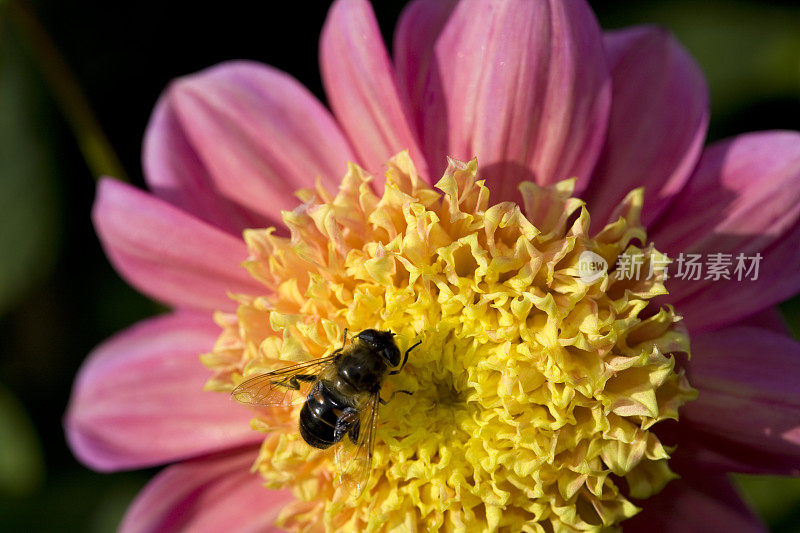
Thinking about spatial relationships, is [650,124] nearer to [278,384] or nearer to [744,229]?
[744,229]

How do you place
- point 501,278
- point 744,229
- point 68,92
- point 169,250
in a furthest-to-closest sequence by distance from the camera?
point 68,92 → point 169,250 → point 744,229 → point 501,278

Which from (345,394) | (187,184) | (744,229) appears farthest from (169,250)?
(744,229)

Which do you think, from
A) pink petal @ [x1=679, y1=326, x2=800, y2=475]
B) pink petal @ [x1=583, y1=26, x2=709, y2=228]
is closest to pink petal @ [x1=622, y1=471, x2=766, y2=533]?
pink petal @ [x1=679, y1=326, x2=800, y2=475]

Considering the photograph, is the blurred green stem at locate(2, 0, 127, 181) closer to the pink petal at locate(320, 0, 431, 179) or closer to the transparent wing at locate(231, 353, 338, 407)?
the pink petal at locate(320, 0, 431, 179)

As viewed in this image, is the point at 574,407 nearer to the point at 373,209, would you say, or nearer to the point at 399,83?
the point at 373,209

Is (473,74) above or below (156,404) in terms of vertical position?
above

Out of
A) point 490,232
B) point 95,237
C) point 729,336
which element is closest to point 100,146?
point 95,237
